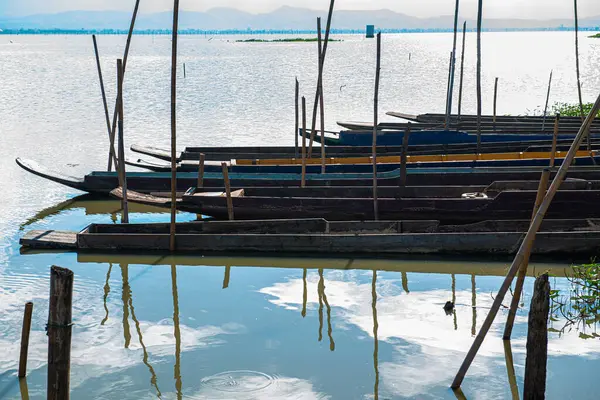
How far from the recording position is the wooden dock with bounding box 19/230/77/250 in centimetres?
941

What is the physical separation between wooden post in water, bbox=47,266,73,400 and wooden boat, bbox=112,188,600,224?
208 inches

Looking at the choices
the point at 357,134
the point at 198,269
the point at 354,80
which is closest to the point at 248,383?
the point at 198,269

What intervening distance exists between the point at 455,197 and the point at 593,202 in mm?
1719

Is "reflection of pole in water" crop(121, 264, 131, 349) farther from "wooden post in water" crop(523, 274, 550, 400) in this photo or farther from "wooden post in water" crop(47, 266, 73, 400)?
"wooden post in water" crop(523, 274, 550, 400)

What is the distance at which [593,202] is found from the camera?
9625 mm

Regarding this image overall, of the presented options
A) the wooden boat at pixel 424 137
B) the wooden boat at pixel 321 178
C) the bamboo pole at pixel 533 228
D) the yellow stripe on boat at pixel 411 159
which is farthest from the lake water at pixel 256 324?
the wooden boat at pixel 424 137

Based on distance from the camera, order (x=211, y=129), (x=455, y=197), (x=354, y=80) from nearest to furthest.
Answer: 1. (x=455, y=197)
2. (x=211, y=129)
3. (x=354, y=80)

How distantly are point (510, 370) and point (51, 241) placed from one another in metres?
5.65

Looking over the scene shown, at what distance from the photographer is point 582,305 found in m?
7.47

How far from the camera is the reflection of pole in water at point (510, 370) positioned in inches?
233

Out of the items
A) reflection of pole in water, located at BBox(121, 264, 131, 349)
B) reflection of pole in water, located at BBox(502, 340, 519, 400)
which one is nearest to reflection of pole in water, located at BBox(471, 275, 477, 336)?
reflection of pole in water, located at BBox(502, 340, 519, 400)

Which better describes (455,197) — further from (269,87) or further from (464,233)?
(269,87)

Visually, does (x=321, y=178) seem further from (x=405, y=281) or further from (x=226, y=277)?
(x=405, y=281)

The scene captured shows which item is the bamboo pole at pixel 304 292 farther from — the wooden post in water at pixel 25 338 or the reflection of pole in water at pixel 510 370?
the wooden post in water at pixel 25 338
